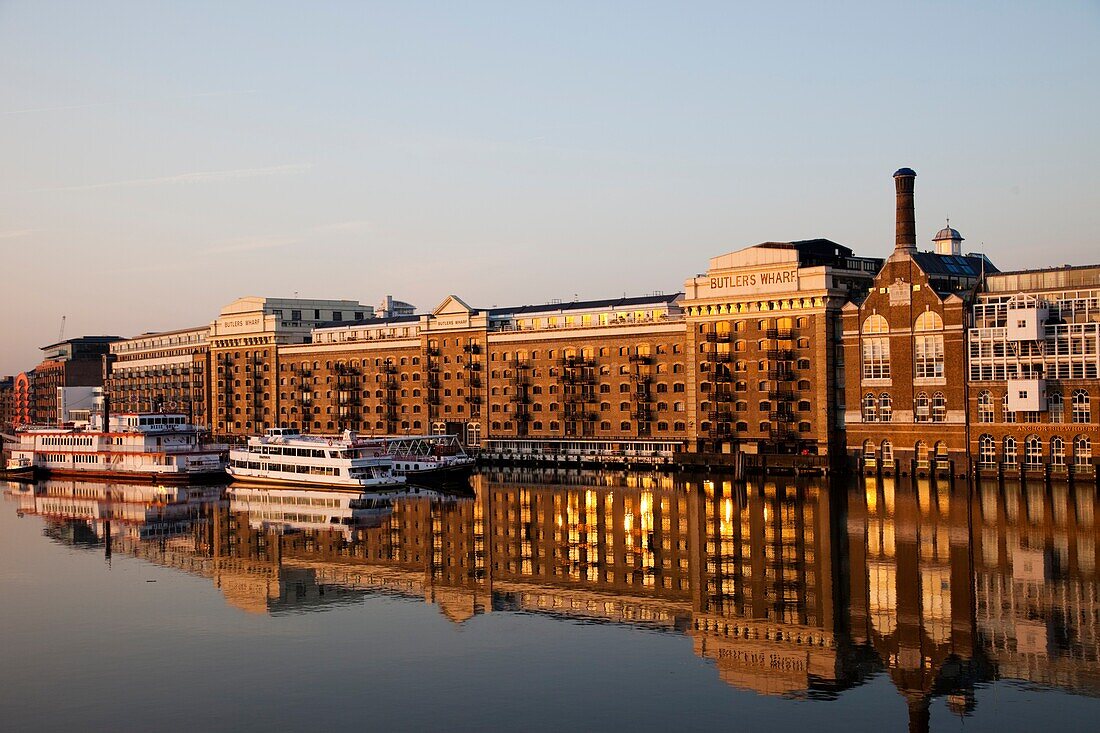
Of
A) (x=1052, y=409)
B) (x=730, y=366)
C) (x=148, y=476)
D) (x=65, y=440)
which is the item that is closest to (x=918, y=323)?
(x=1052, y=409)

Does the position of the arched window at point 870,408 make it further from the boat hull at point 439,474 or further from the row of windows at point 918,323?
the boat hull at point 439,474

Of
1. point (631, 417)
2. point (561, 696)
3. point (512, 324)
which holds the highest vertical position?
point (512, 324)

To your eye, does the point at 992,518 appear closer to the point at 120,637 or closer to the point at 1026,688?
the point at 1026,688

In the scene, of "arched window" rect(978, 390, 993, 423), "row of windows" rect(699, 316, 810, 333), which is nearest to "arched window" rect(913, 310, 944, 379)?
"arched window" rect(978, 390, 993, 423)

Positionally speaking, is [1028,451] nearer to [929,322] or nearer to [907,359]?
[907,359]

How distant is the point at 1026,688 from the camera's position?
1662 inches

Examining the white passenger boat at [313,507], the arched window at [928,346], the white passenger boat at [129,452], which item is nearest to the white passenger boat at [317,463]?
the white passenger boat at [313,507]

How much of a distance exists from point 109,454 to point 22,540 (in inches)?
2152

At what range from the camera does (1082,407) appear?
334ft

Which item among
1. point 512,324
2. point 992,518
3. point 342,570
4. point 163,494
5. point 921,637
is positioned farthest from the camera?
point 512,324

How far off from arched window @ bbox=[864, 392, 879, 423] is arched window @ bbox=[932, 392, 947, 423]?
600 centimetres

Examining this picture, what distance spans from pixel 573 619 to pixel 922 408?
6618 cm

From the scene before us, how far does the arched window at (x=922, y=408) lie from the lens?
4373 inches

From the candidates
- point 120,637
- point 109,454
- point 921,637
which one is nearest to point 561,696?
point 921,637
